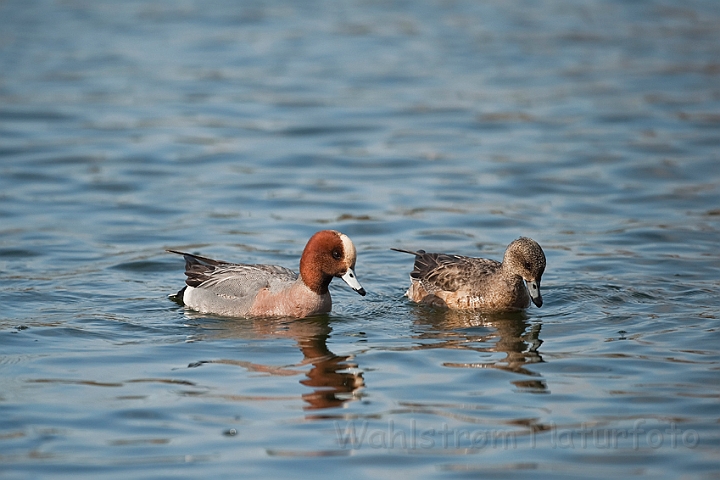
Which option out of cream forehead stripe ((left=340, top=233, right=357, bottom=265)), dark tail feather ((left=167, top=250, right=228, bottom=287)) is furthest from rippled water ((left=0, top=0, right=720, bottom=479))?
cream forehead stripe ((left=340, top=233, right=357, bottom=265))

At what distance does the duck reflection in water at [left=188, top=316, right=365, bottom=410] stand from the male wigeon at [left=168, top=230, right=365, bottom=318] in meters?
0.12

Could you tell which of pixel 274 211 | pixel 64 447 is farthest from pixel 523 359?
pixel 274 211

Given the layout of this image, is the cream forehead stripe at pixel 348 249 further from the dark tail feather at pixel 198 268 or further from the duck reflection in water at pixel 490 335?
the dark tail feather at pixel 198 268

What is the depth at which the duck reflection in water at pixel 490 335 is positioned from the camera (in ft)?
25.9

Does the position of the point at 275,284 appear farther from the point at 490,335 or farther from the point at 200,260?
the point at 490,335

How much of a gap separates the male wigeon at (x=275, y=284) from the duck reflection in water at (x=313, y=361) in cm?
12

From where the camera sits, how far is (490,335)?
28.9 feet

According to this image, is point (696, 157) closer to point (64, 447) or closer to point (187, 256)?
point (187, 256)

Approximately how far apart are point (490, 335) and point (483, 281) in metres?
0.84

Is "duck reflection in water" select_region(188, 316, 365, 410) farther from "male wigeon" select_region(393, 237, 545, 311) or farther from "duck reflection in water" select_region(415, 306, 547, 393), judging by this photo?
"male wigeon" select_region(393, 237, 545, 311)

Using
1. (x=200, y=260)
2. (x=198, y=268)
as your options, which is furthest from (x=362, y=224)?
(x=198, y=268)

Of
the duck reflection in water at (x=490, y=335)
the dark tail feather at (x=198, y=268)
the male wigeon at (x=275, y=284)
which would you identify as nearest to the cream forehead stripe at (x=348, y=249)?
the male wigeon at (x=275, y=284)

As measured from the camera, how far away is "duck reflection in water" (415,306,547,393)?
7.88 m

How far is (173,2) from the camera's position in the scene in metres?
25.2
